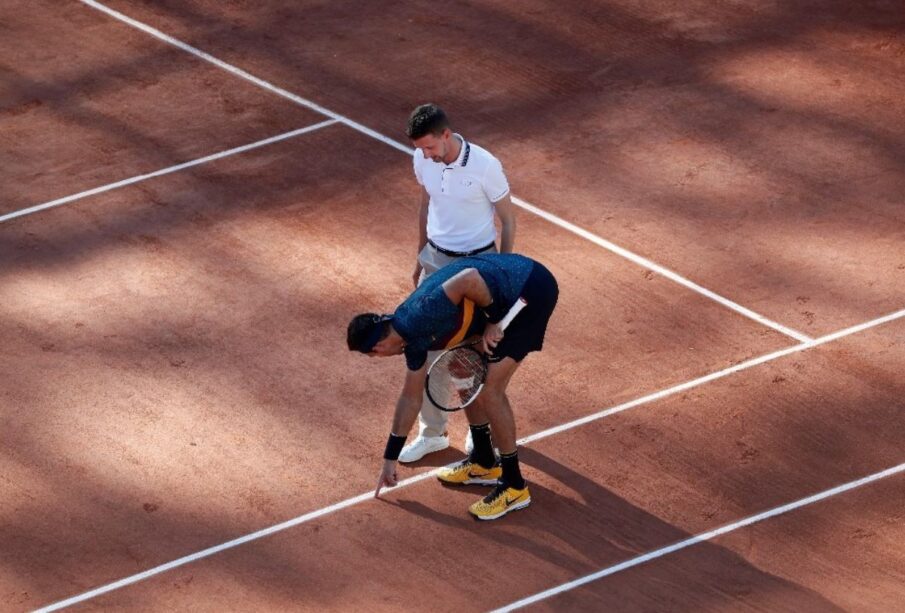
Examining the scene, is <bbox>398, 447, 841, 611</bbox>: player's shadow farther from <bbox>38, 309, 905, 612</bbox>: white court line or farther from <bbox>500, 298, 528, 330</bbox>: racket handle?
<bbox>500, 298, 528, 330</bbox>: racket handle

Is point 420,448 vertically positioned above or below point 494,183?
below

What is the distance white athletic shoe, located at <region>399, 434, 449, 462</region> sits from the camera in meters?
11.5

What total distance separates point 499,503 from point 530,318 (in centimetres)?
131

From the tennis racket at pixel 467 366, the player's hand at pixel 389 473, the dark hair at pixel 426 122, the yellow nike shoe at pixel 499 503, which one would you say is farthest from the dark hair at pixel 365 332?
the yellow nike shoe at pixel 499 503

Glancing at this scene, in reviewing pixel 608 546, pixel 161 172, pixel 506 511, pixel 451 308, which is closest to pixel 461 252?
pixel 451 308

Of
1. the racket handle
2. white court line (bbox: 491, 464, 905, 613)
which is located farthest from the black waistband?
white court line (bbox: 491, 464, 905, 613)

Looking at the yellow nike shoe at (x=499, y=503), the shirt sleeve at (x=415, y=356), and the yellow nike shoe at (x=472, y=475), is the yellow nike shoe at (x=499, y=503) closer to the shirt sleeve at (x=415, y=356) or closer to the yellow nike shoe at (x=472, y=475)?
the yellow nike shoe at (x=472, y=475)

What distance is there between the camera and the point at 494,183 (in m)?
10.8

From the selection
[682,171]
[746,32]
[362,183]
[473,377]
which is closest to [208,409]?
[473,377]

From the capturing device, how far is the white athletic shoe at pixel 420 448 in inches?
452

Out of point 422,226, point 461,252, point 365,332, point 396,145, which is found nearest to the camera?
point 365,332

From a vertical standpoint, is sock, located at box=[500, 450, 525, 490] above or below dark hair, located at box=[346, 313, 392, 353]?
below

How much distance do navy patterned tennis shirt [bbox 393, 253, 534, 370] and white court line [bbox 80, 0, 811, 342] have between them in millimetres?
3162

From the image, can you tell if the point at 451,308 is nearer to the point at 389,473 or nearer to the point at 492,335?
the point at 492,335
